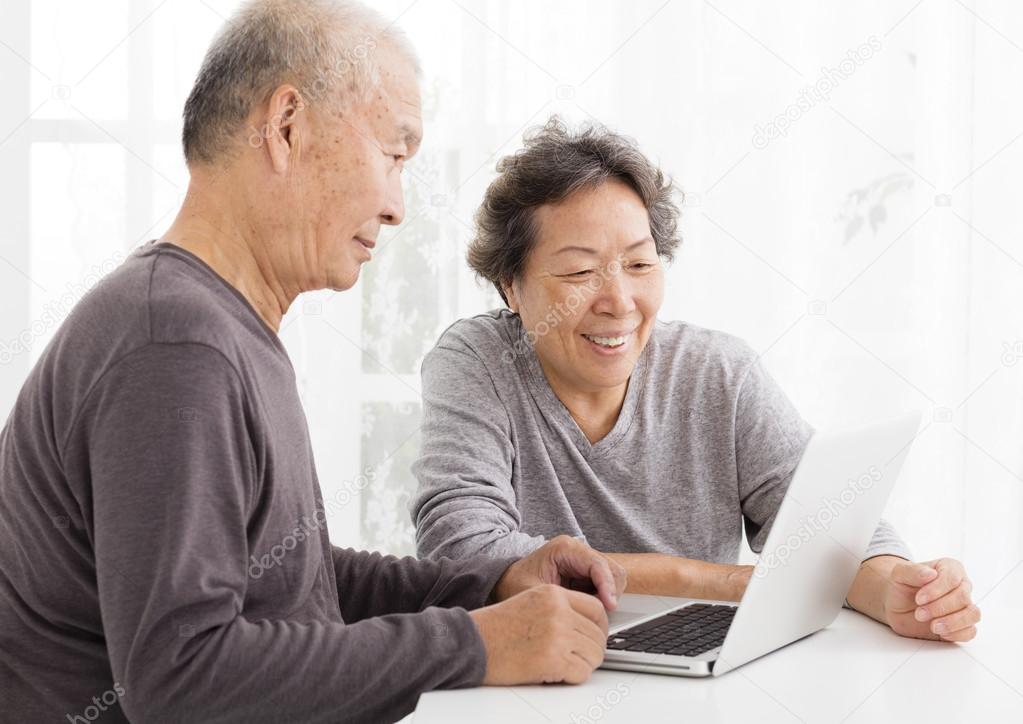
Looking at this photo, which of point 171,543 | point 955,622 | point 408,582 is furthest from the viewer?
point 408,582

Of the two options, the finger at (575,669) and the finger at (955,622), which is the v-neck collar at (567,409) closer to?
the finger at (955,622)

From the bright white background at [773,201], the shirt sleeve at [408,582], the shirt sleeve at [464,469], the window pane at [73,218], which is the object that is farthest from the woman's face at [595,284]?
the window pane at [73,218]

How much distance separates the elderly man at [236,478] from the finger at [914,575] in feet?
1.09

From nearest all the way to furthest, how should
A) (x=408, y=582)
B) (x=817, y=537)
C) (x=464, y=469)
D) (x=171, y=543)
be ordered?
(x=171, y=543)
(x=817, y=537)
(x=408, y=582)
(x=464, y=469)

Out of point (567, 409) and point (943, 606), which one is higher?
point (567, 409)

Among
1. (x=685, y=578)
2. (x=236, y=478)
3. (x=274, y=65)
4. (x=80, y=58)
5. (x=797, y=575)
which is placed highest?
(x=80, y=58)

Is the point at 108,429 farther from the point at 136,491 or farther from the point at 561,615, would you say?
the point at 561,615

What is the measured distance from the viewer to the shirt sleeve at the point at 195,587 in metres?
0.92

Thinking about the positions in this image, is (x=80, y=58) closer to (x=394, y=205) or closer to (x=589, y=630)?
(x=394, y=205)

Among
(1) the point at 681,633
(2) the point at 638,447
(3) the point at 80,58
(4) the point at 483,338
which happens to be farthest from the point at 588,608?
(3) the point at 80,58

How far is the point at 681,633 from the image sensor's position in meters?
1.20

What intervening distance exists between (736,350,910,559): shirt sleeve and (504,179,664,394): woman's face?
203 mm

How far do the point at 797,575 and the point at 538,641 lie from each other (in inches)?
10.8

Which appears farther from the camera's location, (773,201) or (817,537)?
(773,201)
